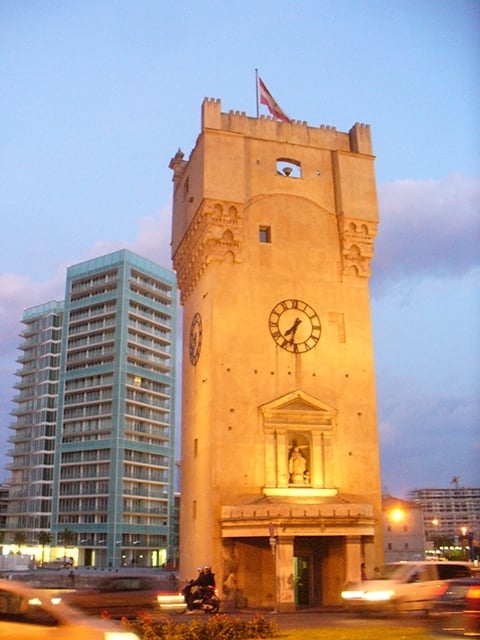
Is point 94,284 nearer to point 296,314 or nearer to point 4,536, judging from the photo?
point 4,536

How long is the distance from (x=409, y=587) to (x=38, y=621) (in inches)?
599

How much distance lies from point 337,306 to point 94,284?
88.0 m

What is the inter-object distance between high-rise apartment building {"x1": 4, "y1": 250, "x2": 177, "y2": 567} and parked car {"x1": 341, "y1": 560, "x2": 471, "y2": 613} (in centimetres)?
8622

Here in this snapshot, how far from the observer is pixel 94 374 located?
117 metres

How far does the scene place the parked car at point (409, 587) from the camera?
2330 centimetres

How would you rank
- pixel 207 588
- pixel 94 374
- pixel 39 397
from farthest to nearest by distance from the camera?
pixel 39 397
pixel 94 374
pixel 207 588

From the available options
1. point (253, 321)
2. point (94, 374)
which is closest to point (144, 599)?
point (253, 321)

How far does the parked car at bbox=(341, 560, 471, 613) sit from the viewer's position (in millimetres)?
23297

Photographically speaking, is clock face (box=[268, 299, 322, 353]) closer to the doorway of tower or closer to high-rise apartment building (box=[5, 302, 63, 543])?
the doorway of tower

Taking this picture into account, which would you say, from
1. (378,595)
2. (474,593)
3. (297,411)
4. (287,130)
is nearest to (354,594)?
(378,595)

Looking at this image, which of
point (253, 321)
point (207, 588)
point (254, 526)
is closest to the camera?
point (207, 588)

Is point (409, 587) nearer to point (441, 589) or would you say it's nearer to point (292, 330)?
point (441, 589)

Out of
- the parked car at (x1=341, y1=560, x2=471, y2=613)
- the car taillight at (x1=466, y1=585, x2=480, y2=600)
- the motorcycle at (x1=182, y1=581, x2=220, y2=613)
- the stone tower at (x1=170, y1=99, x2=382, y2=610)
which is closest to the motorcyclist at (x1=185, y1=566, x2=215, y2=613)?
the motorcycle at (x1=182, y1=581, x2=220, y2=613)

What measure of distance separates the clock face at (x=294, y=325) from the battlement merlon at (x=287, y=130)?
980 cm
